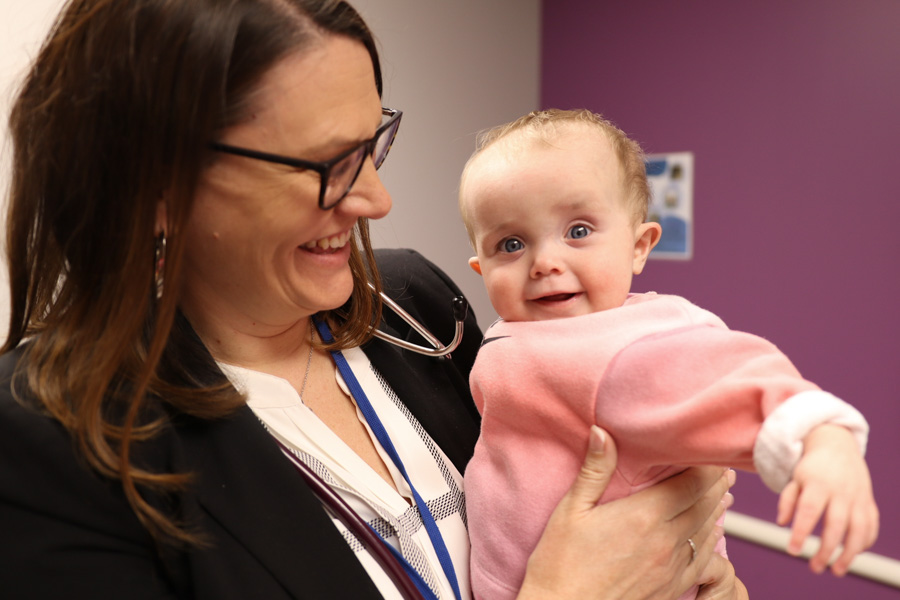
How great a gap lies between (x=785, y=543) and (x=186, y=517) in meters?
2.31

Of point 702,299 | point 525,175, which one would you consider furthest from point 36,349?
point 702,299

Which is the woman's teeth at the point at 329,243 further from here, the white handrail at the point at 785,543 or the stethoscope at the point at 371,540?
the white handrail at the point at 785,543

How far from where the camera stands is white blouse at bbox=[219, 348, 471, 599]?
1.07 meters

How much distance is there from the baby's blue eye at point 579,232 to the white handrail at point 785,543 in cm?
164

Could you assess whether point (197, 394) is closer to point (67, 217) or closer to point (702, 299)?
point (67, 217)

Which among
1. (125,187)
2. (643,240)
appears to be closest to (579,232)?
(643,240)

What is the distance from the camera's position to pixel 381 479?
112 centimetres

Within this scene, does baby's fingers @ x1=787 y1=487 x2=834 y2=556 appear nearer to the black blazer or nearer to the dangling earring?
the black blazer

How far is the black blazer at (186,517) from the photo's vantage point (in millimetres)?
860

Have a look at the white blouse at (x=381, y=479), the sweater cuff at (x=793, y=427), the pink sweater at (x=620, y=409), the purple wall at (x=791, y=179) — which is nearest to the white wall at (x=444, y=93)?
the purple wall at (x=791, y=179)

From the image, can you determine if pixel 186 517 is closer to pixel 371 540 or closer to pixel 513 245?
pixel 371 540

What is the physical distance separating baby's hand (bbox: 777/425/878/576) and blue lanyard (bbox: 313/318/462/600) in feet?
1.70

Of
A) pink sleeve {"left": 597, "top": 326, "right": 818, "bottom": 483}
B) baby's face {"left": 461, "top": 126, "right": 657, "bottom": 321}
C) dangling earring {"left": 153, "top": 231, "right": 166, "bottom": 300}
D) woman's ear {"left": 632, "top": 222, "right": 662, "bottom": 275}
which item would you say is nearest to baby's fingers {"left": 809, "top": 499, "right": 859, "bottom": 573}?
pink sleeve {"left": 597, "top": 326, "right": 818, "bottom": 483}

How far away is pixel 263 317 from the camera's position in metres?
1.16
